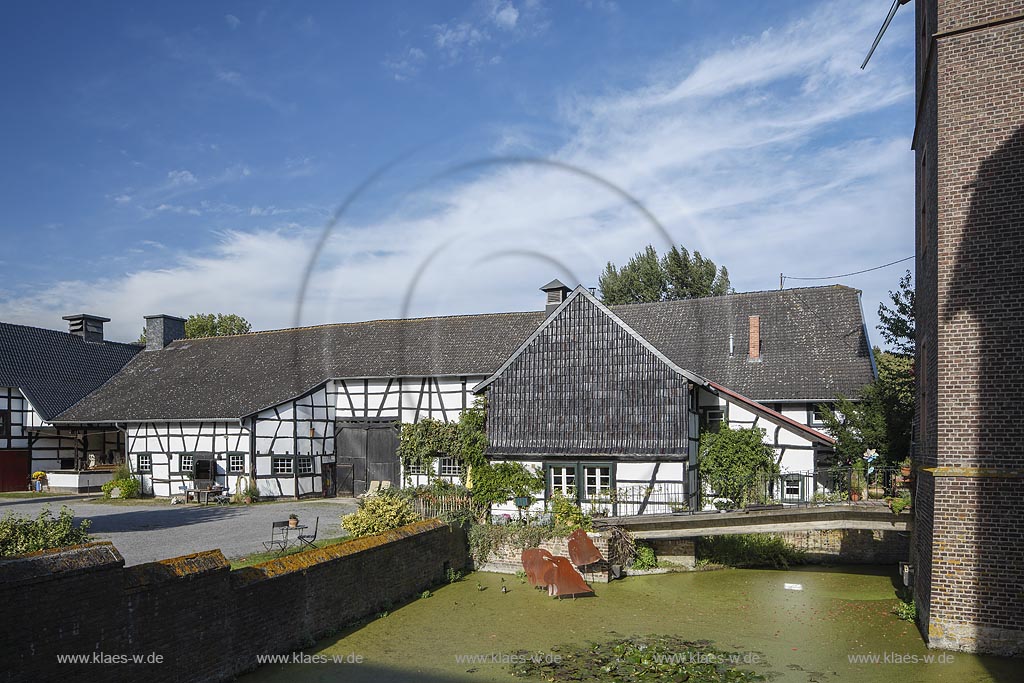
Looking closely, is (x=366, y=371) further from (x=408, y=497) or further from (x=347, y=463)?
(x=408, y=497)

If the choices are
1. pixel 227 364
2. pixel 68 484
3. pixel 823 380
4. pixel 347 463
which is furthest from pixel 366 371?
pixel 823 380

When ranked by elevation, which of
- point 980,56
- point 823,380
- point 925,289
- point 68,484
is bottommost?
point 68,484

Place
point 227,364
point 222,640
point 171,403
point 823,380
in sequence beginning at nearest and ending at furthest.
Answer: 1. point 222,640
2. point 823,380
3. point 171,403
4. point 227,364

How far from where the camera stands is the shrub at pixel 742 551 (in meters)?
16.8

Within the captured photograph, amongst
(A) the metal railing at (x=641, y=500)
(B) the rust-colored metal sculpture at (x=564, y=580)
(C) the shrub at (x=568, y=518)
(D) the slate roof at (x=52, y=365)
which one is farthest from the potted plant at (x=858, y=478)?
(D) the slate roof at (x=52, y=365)

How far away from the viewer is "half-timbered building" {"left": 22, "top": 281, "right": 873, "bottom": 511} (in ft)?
57.4

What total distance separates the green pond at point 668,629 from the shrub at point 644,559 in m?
0.46

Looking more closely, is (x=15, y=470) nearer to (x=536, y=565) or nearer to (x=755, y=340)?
(x=536, y=565)

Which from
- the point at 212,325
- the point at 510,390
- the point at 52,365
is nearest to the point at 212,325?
the point at 212,325

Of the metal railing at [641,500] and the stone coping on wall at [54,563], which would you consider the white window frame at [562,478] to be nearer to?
the metal railing at [641,500]

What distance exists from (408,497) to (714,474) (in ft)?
24.2

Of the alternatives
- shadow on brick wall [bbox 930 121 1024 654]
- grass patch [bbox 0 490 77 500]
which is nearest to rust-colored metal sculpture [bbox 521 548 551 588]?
shadow on brick wall [bbox 930 121 1024 654]

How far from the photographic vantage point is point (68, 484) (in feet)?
89.5

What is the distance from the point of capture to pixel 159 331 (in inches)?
1328
